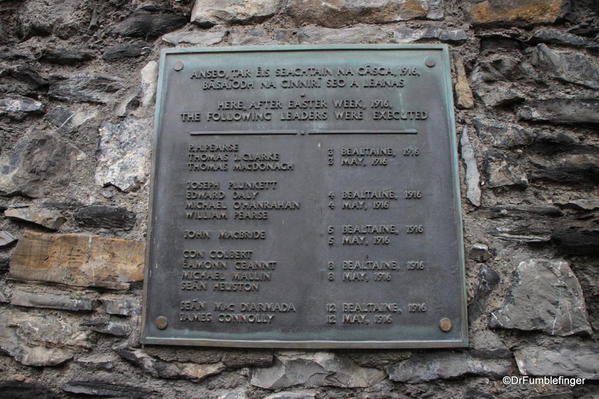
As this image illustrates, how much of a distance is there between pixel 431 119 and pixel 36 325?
2.13 meters

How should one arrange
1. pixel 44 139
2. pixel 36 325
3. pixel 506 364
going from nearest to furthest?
pixel 506 364, pixel 36 325, pixel 44 139

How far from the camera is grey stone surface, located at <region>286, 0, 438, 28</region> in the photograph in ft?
8.89

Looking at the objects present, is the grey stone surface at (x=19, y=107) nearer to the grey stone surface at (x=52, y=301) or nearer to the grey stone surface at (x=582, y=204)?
the grey stone surface at (x=52, y=301)

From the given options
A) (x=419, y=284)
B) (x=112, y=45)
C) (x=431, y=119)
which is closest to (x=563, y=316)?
(x=419, y=284)

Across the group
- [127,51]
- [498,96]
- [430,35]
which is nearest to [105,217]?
[127,51]

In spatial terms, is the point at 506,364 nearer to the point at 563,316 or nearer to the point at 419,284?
the point at 563,316

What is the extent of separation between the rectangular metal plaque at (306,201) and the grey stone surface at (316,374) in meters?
0.08

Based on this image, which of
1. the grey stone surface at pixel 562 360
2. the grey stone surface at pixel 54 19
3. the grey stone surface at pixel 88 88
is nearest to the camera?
the grey stone surface at pixel 562 360

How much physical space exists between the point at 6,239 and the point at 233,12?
1.67 m

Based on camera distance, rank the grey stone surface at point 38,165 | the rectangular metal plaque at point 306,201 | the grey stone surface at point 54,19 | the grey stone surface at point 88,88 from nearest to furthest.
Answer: the rectangular metal plaque at point 306,201 < the grey stone surface at point 38,165 < the grey stone surface at point 88,88 < the grey stone surface at point 54,19

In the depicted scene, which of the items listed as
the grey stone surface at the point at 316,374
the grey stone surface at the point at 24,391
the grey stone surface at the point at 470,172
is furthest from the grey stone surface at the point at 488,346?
the grey stone surface at the point at 24,391

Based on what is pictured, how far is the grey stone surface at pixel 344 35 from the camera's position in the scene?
2674 mm

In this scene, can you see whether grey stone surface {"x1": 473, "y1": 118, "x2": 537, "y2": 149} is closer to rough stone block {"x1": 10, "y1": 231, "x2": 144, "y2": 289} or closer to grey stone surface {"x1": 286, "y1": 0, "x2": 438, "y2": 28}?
grey stone surface {"x1": 286, "y1": 0, "x2": 438, "y2": 28}

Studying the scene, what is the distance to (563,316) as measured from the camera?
86.9 inches
